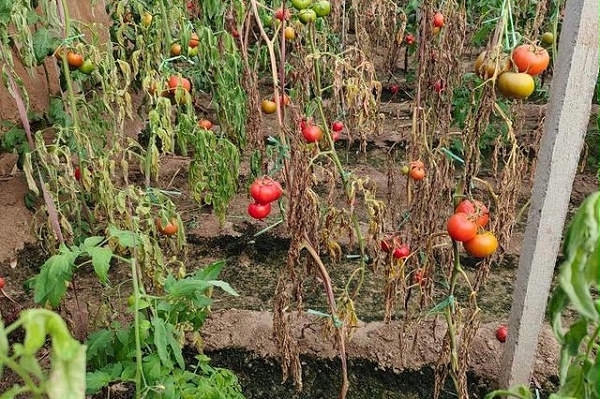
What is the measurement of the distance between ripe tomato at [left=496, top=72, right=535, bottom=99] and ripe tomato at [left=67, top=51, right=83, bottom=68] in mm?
1280

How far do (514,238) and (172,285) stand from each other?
1649 mm

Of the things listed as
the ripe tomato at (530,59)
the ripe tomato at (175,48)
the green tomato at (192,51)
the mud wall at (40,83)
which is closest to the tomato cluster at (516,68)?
the ripe tomato at (530,59)

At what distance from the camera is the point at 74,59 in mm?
1851

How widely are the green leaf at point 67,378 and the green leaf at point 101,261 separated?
750 millimetres

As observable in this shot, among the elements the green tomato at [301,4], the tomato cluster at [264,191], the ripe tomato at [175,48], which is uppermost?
the green tomato at [301,4]

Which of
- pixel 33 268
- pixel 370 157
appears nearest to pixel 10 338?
pixel 33 268

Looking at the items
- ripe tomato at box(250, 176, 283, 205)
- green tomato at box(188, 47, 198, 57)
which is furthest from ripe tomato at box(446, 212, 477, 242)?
green tomato at box(188, 47, 198, 57)

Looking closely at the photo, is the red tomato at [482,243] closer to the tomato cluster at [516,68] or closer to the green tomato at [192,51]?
the tomato cluster at [516,68]

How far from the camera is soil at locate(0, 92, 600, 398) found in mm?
1853

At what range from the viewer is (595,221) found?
1.95ft

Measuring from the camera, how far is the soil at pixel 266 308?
1.85 metres

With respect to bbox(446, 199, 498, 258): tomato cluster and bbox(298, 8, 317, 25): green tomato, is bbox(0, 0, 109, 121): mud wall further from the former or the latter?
bbox(446, 199, 498, 258): tomato cluster

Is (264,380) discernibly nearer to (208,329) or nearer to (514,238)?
(208,329)

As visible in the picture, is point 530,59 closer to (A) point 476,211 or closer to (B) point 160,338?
(A) point 476,211
